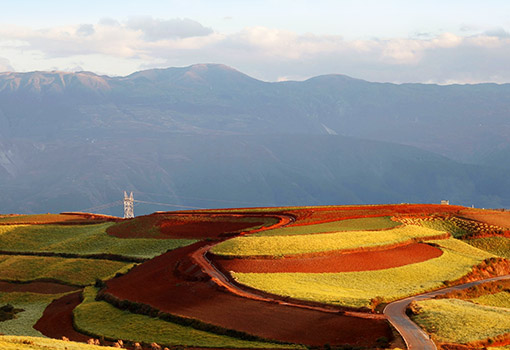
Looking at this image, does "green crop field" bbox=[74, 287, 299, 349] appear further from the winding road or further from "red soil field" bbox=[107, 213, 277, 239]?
"red soil field" bbox=[107, 213, 277, 239]

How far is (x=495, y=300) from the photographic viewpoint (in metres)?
69.2

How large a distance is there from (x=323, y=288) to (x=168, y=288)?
46.3ft

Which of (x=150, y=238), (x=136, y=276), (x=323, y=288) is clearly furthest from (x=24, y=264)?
(x=323, y=288)

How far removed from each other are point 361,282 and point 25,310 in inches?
1332

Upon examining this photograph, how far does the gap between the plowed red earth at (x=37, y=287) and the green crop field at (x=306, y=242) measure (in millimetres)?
19495

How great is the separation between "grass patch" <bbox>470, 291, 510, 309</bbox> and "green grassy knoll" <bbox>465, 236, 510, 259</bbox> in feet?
81.0

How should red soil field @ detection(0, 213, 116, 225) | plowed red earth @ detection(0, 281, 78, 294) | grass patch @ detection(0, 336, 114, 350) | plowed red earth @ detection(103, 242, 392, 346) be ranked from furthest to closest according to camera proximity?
red soil field @ detection(0, 213, 116, 225) → plowed red earth @ detection(0, 281, 78, 294) → plowed red earth @ detection(103, 242, 392, 346) → grass patch @ detection(0, 336, 114, 350)

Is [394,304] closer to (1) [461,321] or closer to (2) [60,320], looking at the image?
(1) [461,321]

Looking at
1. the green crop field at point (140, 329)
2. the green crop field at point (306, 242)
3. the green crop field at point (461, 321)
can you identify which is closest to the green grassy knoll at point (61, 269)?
the green crop field at point (306, 242)

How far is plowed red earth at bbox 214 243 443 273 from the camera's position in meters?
73.4

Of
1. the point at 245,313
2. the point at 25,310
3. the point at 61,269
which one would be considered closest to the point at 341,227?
the point at 61,269

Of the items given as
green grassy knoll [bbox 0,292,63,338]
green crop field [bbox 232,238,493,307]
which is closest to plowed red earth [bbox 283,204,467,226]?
green crop field [bbox 232,238,493,307]

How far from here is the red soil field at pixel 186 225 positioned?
10519 centimetres

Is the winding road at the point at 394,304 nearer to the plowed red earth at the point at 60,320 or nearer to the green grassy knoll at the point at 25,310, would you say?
the plowed red earth at the point at 60,320
